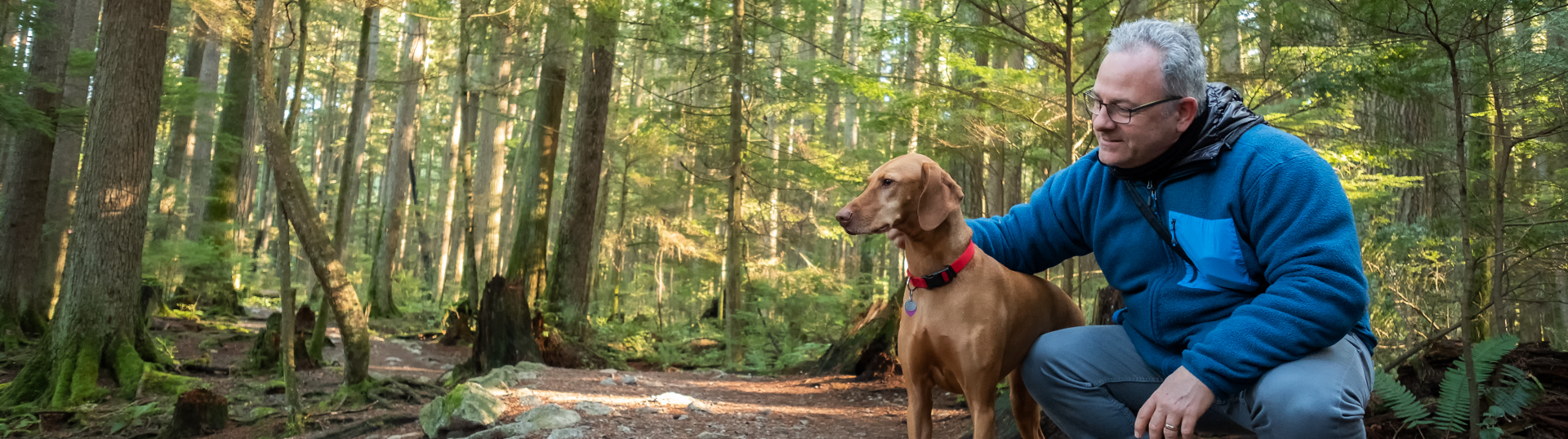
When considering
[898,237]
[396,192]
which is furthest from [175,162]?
[898,237]

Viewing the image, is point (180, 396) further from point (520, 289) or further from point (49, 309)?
point (49, 309)

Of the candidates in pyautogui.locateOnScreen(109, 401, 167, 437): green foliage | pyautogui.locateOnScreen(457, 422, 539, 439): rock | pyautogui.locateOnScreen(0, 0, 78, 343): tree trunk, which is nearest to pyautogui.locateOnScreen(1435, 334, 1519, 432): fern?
pyautogui.locateOnScreen(457, 422, 539, 439): rock

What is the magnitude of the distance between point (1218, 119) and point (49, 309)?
14.2 m

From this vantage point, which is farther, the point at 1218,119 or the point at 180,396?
the point at 180,396

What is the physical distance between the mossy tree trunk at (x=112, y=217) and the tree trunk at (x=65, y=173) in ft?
12.1

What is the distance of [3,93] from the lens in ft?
29.2

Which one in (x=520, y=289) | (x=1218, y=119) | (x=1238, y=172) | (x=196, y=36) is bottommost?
(x=520, y=289)

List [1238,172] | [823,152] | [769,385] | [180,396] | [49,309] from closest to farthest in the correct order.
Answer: [1238,172] → [180,396] → [769,385] → [49,309] → [823,152]

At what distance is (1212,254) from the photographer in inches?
87.0

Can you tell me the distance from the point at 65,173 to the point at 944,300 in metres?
13.9

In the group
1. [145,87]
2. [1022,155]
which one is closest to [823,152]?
[1022,155]

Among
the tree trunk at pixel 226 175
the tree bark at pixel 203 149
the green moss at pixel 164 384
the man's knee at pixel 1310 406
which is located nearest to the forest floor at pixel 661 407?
the green moss at pixel 164 384

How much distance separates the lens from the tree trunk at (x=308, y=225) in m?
6.35

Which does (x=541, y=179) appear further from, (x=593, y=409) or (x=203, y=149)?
(x=203, y=149)
